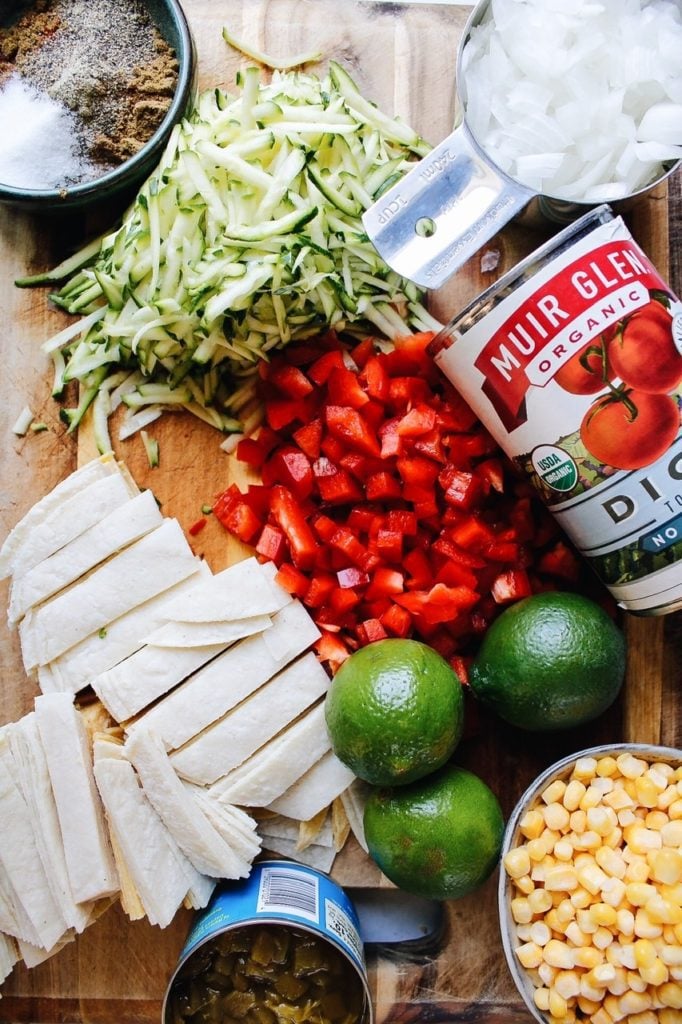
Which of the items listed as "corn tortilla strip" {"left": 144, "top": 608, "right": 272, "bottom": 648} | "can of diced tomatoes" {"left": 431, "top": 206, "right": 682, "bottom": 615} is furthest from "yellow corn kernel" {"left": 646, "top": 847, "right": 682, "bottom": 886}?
"corn tortilla strip" {"left": 144, "top": 608, "right": 272, "bottom": 648}

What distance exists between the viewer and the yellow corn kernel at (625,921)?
6.24 feet

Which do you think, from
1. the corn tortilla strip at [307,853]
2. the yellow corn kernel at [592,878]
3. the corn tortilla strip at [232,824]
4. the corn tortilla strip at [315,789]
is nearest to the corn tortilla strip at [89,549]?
the corn tortilla strip at [232,824]

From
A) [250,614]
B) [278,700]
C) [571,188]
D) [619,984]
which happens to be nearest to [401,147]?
[571,188]

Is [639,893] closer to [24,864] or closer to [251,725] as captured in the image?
[251,725]

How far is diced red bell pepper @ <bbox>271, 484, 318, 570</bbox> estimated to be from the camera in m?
2.23

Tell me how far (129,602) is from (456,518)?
83 cm

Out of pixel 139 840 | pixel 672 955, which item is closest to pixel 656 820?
pixel 672 955

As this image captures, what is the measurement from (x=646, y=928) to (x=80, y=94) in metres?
2.27

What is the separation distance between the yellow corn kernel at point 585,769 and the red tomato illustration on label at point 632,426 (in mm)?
682

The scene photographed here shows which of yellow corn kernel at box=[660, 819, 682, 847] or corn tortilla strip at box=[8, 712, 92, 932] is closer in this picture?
yellow corn kernel at box=[660, 819, 682, 847]

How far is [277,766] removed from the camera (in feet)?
7.07

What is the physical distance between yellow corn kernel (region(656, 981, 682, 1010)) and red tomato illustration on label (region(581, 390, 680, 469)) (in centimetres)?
109

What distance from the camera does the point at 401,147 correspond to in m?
2.29

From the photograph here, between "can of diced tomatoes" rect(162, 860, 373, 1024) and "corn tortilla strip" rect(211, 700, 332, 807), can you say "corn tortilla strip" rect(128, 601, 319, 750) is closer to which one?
"corn tortilla strip" rect(211, 700, 332, 807)
